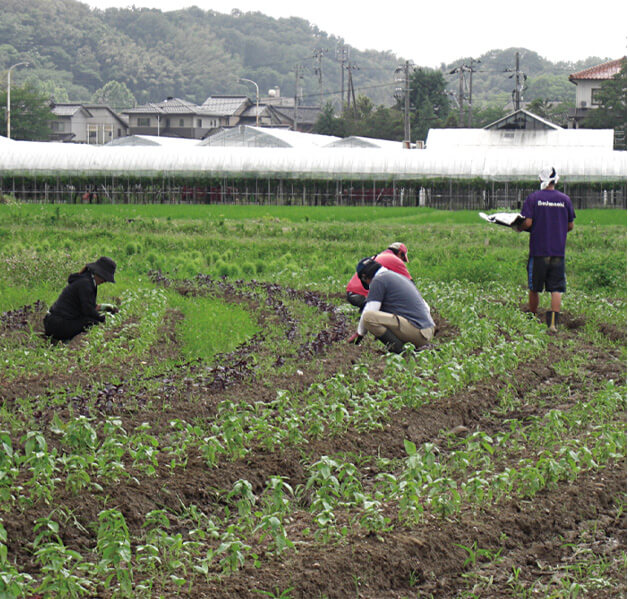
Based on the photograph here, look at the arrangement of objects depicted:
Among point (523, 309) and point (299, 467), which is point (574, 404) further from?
point (523, 309)

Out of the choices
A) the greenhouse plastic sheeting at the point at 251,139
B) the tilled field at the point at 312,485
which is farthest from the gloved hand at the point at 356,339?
the greenhouse plastic sheeting at the point at 251,139

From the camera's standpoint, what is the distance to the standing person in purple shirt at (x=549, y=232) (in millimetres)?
10805

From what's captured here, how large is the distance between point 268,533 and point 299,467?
120 centimetres

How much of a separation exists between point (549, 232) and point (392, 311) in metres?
2.81

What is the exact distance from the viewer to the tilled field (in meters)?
4.26

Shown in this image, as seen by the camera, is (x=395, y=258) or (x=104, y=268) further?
(x=395, y=258)

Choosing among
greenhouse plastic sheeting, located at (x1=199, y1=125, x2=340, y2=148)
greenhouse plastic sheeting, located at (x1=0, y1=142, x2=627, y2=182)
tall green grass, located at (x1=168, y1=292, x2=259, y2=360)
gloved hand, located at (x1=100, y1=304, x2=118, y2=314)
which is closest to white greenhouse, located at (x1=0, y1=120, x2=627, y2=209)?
greenhouse plastic sheeting, located at (x1=0, y1=142, x2=627, y2=182)

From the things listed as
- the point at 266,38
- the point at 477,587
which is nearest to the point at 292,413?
the point at 477,587

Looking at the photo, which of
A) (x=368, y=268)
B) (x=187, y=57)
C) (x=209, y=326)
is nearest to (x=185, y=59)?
(x=187, y=57)

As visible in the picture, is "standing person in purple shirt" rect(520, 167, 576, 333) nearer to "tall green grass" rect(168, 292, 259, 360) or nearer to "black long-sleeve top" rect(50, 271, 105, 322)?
"tall green grass" rect(168, 292, 259, 360)

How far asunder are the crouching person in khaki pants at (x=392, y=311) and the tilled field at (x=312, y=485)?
0.50 metres

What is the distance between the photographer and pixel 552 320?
424 inches

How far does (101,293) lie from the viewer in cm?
1278

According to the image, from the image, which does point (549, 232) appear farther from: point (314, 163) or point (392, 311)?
point (314, 163)
